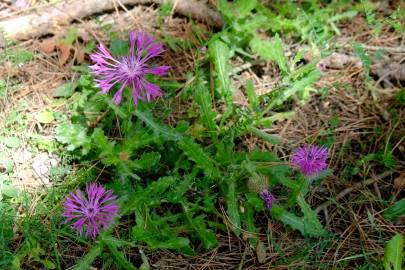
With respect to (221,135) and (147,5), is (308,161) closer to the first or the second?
(221,135)

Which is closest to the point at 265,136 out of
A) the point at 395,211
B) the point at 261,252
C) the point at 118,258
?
the point at 261,252

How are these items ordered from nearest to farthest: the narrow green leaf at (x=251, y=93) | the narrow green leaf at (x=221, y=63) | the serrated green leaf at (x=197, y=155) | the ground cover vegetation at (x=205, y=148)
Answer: the ground cover vegetation at (x=205, y=148) → the serrated green leaf at (x=197, y=155) → the narrow green leaf at (x=251, y=93) → the narrow green leaf at (x=221, y=63)

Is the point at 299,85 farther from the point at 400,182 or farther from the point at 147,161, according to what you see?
the point at 147,161

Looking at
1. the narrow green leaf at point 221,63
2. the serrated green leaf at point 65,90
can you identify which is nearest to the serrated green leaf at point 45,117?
the serrated green leaf at point 65,90

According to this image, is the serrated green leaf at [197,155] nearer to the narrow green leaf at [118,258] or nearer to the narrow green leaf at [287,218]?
the narrow green leaf at [287,218]

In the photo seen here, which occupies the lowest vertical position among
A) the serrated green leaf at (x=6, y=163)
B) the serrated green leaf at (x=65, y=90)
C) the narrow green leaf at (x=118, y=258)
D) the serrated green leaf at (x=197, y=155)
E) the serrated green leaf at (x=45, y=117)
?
the narrow green leaf at (x=118, y=258)

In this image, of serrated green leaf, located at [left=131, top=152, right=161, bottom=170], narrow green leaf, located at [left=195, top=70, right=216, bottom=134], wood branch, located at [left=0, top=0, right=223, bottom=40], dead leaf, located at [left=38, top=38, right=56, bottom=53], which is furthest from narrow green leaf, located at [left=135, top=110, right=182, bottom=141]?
wood branch, located at [left=0, top=0, right=223, bottom=40]

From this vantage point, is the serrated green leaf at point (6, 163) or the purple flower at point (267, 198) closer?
the purple flower at point (267, 198)

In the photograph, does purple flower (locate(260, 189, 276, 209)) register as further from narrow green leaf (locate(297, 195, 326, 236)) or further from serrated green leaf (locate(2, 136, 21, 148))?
serrated green leaf (locate(2, 136, 21, 148))
